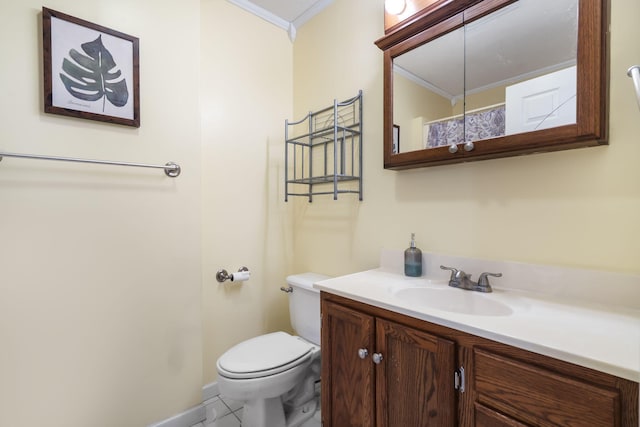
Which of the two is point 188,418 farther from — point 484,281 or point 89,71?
point 89,71

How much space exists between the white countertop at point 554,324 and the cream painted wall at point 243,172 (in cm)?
89

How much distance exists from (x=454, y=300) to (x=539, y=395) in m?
0.47

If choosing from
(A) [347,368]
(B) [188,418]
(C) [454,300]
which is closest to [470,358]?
(C) [454,300]

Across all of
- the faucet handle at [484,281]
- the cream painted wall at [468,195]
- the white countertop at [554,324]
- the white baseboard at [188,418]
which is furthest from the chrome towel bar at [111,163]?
the faucet handle at [484,281]

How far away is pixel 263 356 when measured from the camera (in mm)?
1381

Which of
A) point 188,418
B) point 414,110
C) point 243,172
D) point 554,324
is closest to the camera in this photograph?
point 554,324

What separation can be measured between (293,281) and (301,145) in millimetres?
926

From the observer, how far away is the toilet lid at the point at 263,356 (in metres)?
1.29

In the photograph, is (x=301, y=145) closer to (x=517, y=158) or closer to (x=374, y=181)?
(x=374, y=181)

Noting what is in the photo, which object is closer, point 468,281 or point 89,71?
point 468,281

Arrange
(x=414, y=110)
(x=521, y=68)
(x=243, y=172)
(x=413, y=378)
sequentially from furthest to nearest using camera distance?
(x=243, y=172), (x=414, y=110), (x=521, y=68), (x=413, y=378)

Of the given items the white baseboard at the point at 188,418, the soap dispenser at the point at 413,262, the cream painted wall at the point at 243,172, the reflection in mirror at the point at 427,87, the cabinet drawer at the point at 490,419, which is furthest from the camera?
the cream painted wall at the point at 243,172

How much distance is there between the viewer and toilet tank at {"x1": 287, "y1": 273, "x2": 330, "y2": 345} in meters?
1.62

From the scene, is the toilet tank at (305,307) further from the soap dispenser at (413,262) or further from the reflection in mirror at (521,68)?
the reflection in mirror at (521,68)
